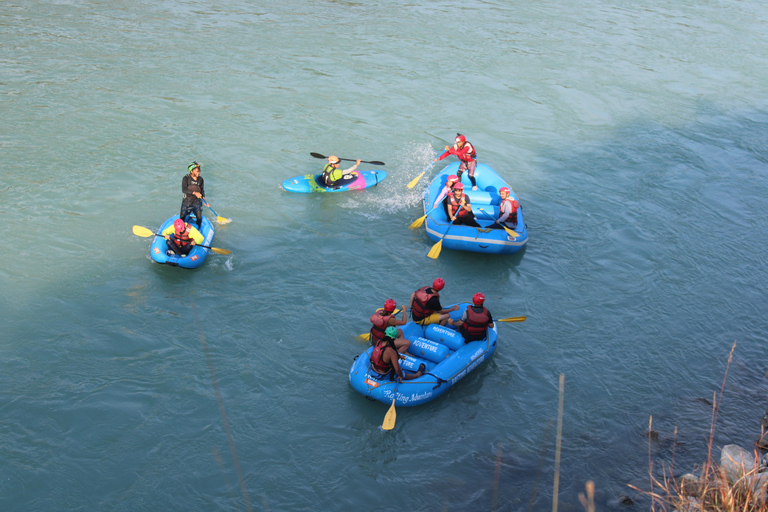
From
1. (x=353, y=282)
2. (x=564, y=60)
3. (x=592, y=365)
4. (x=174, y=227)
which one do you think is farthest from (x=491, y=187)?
(x=564, y=60)

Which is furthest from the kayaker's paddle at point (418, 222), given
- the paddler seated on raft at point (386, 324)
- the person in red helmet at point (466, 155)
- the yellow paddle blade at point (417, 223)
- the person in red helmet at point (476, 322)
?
the paddler seated on raft at point (386, 324)

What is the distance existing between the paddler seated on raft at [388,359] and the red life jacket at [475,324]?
1.33m

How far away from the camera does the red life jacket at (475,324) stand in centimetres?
991

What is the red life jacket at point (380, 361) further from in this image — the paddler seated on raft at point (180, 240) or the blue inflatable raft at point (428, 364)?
the paddler seated on raft at point (180, 240)

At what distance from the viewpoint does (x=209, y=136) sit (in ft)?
57.0

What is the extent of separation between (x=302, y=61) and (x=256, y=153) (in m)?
7.09

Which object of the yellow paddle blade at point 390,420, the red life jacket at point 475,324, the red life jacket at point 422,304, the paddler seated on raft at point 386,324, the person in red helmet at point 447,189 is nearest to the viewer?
the yellow paddle blade at point 390,420

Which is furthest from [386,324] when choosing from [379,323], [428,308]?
[428,308]

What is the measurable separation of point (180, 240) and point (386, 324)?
4531 mm

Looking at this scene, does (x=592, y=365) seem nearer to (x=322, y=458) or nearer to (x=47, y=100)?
(x=322, y=458)

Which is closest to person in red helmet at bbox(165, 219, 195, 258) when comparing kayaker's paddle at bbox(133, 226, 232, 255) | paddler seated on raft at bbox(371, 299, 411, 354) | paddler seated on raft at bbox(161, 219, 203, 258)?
paddler seated on raft at bbox(161, 219, 203, 258)

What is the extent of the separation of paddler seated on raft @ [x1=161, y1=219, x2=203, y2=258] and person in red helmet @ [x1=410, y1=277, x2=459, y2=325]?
4.35 meters

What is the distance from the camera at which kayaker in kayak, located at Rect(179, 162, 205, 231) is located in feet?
41.6

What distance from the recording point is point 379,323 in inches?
372
